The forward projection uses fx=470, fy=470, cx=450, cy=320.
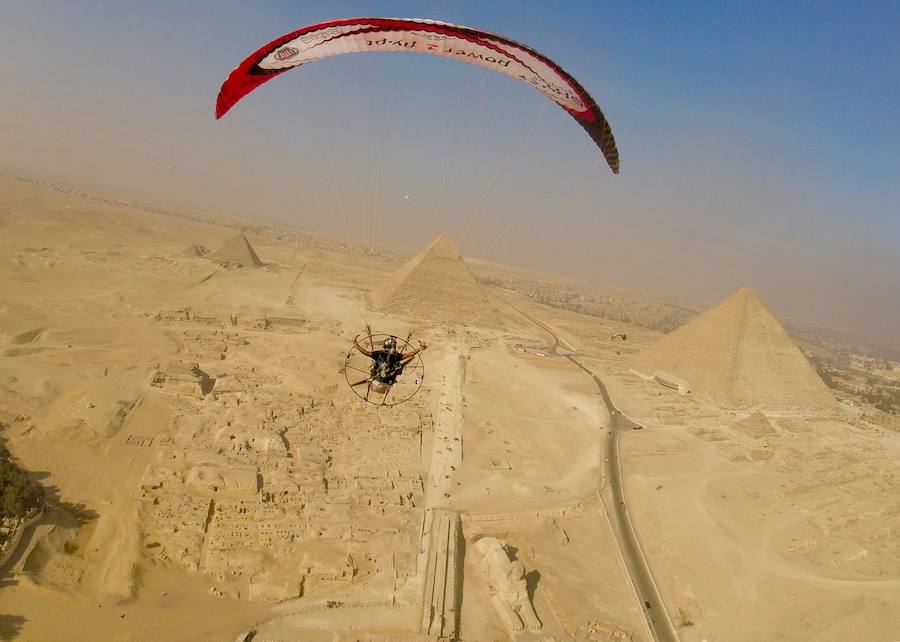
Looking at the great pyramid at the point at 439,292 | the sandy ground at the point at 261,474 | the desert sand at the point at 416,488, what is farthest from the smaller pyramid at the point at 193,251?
the great pyramid at the point at 439,292

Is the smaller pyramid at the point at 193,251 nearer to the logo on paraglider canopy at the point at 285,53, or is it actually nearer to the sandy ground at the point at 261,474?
the sandy ground at the point at 261,474

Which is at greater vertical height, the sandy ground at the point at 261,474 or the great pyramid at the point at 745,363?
the great pyramid at the point at 745,363

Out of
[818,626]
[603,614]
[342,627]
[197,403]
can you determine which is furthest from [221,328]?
[818,626]

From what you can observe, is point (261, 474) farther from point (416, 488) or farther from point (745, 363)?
point (745, 363)

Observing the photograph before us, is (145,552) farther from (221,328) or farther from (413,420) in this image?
(221,328)

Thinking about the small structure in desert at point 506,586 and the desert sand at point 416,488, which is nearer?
the desert sand at point 416,488

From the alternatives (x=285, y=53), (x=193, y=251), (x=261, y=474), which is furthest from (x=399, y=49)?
(x=193, y=251)

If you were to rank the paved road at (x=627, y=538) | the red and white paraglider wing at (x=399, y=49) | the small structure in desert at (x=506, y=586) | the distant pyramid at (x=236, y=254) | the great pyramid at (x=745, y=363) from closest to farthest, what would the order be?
the red and white paraglider wing at (x=399, y=49) → the small structure in desert at (x=506, y=586) → the paved road at (x=627, y=538) → the great pyramid at (x=745, y=363) → the distant pyramid at (x=236, y=254)
